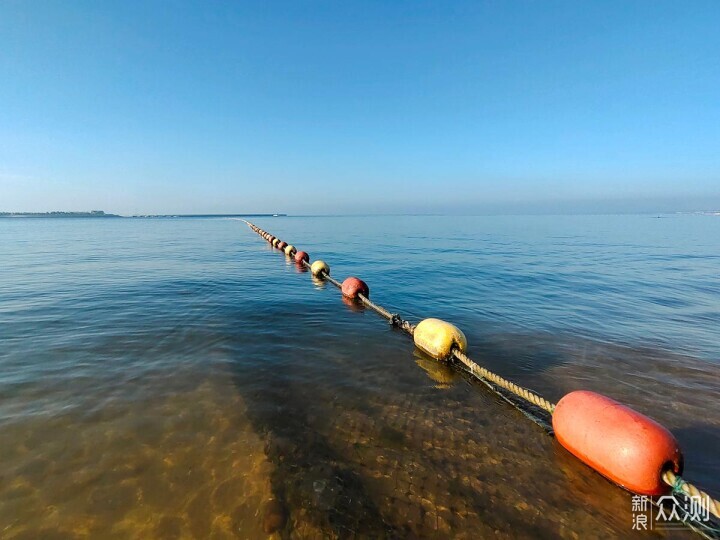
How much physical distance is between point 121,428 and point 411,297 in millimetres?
12084

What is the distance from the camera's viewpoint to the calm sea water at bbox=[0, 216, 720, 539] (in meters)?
4.23

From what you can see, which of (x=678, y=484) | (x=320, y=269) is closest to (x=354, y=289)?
(x=320, y=269)

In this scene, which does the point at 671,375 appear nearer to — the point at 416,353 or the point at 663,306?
the point at 416,353

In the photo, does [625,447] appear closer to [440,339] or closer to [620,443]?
[620,443]

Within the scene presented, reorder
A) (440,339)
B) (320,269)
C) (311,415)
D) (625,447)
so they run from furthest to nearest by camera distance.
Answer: (320,269) → (440,339) → (311,415) → (625,447)

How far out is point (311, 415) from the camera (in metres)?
6.16

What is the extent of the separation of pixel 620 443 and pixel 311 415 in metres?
4.66

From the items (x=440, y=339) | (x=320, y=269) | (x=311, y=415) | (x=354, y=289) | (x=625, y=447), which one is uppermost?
(x=625, y=447)

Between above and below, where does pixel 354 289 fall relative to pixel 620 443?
below

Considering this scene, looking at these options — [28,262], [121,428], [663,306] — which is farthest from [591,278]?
[28,262]

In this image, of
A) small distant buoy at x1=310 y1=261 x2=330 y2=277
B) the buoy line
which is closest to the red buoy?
small distant buoy at x1=310 y1=261 x2=330 y2=277

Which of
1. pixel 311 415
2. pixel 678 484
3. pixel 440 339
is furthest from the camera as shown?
pixel 440 339

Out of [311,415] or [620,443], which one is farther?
[311,415]

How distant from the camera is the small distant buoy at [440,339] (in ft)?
27.4
